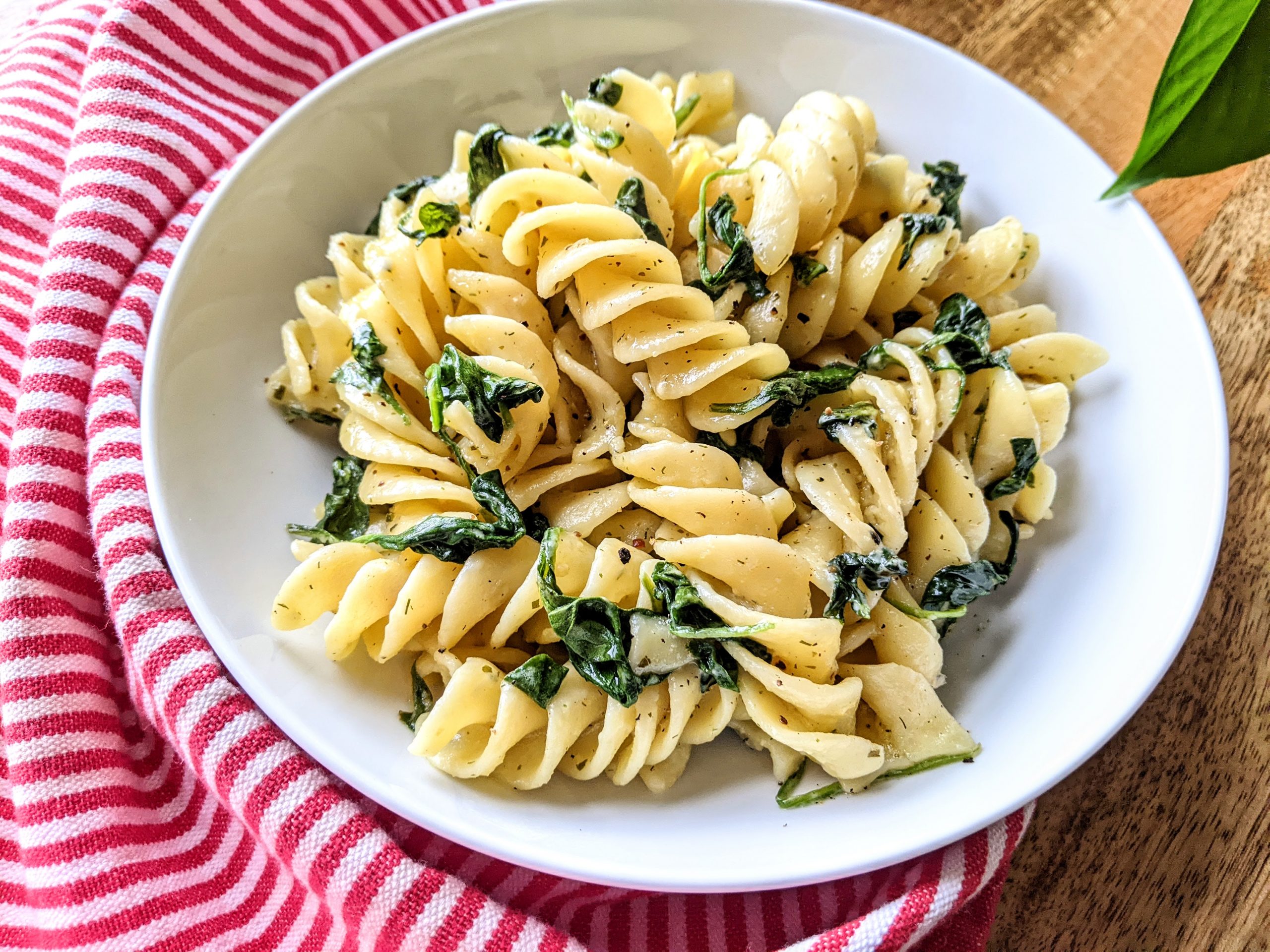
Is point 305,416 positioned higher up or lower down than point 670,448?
lower down

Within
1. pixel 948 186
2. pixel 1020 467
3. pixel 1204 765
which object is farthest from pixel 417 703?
pixel 948 186

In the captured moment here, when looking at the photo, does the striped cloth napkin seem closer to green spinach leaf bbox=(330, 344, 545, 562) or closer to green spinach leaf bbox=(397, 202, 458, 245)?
green spinach leaf bbox=(330, 344, 545, 562)

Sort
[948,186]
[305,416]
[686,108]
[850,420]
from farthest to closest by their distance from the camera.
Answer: [686,108], [948,186], [305,416], [850,420]

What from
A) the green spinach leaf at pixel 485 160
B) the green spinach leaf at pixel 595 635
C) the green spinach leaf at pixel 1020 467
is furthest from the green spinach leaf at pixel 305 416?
the green spinach leaf at pixel 1020 467

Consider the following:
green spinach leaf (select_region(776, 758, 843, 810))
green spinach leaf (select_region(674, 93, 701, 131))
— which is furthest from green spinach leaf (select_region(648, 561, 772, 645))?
green spinach leaf (select_region(674, 93, 701, 131))

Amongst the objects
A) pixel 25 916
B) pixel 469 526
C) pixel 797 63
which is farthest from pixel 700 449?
pixel 25 916

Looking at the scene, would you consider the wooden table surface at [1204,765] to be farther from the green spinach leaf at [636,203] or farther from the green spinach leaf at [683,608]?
the green spinach leaf at [636,203]

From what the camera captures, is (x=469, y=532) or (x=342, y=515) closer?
(x=469, y=532)

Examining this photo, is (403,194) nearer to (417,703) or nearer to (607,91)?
(607,91)
